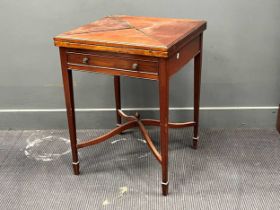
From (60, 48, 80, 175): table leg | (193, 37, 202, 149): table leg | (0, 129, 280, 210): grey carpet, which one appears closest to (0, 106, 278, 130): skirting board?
(0, 129, 280, 210): grey carpet

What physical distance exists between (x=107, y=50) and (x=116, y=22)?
346mm

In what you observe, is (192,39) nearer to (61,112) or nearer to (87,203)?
(87,203)

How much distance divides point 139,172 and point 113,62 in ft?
2.15

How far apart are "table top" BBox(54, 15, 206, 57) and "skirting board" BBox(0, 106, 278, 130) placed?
670mm

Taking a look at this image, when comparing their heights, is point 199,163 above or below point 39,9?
below

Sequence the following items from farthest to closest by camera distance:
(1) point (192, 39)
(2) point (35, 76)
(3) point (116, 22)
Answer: (2) point (35, 76), (3) point (116, 22), (1) point (192, 39)

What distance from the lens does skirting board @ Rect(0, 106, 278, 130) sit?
7.69ft

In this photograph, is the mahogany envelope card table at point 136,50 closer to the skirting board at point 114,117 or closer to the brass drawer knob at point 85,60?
the brass drawer knob at point 85,60

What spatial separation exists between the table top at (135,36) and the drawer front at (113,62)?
47mm

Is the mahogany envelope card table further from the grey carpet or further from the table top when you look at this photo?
the grey carpet

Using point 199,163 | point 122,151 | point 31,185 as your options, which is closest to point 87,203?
point 31,185

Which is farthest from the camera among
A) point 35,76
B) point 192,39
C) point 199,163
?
point 35,76

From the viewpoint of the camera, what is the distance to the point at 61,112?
7.81 feet

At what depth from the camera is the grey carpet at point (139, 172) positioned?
1.77m
